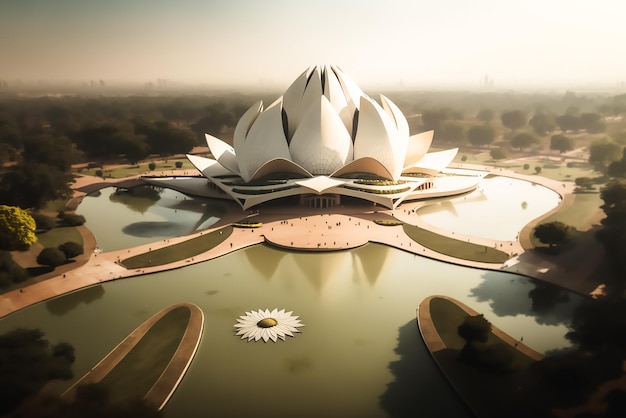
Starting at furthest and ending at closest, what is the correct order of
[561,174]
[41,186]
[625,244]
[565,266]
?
[561,174]
[41,186]
[565,266]
[625,244]

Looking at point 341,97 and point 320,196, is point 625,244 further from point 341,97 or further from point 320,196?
point 341,97

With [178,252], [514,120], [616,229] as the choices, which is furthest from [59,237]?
[514,120]

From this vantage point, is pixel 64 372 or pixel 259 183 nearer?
pixel 64 372

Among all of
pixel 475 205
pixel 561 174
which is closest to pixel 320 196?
pixel 475 205

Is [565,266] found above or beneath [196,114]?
beneath

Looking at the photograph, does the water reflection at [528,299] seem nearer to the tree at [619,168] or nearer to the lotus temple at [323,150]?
the lotus temple at [323,150]

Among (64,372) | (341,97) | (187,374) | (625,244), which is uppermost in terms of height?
(341,97)

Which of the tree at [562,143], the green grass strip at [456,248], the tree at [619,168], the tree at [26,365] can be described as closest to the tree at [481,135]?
the tree at [562,143]
